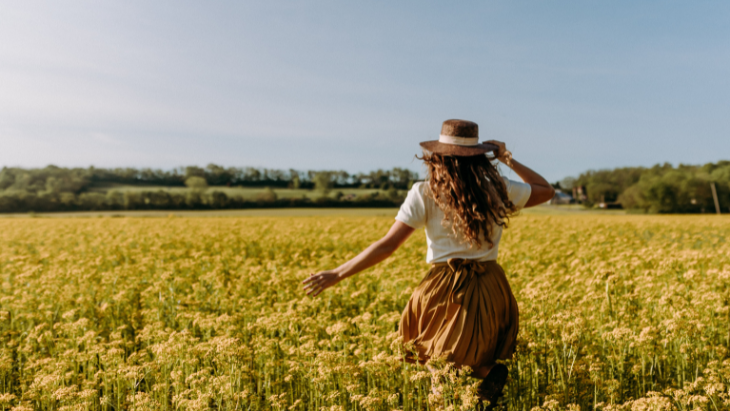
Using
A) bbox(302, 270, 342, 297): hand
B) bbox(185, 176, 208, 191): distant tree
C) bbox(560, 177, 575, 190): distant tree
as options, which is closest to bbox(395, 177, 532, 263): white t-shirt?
bbox(302, 270, 342, 297): hand

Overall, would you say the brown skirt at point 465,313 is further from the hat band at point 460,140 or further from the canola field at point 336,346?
the hat band at point 460,140

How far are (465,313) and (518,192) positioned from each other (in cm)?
85

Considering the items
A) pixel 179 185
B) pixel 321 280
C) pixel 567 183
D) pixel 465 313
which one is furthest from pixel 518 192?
pixel 567 183

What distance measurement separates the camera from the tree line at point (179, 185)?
184ft

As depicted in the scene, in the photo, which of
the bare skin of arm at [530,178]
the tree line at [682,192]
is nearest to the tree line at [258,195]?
the tree line at [682,192]

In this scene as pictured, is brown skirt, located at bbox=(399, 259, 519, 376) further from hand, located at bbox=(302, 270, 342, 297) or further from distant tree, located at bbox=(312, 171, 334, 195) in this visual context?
distant tree, located at bbox=(312, 171, 334, 195)

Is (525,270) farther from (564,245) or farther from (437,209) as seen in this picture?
(437,209)

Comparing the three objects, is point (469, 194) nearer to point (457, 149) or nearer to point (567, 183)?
point (457, 149)

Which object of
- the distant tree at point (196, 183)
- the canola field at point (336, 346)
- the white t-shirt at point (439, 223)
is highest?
the distant tree at point (196, 183)

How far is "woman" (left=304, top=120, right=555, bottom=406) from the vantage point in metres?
2.80

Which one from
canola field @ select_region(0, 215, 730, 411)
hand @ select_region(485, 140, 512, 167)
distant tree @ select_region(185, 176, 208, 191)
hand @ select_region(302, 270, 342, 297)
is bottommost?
canola field @ select_region(0, 215, 730, 411)

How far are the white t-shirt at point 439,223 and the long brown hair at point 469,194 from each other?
0.06m

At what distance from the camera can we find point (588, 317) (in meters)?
5.29

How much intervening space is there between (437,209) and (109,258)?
32.9ft
